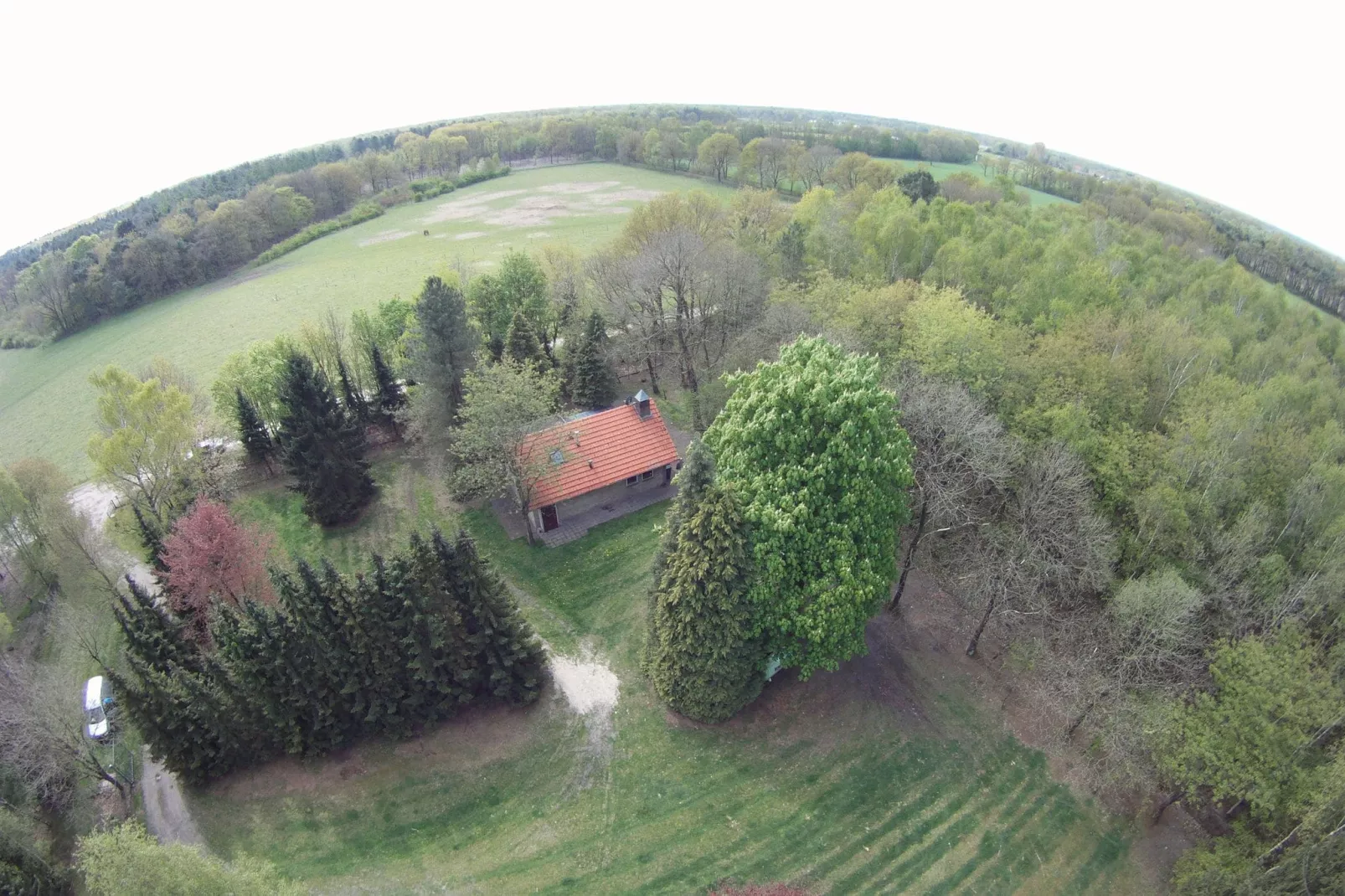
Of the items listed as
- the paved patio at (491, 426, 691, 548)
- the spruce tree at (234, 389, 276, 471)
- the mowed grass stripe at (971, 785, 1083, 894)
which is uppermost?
the spruce tree at (234, 389, 276, 471)

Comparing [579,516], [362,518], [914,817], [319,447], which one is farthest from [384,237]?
[914,817]

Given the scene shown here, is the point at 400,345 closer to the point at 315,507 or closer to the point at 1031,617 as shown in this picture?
the point at 315,507

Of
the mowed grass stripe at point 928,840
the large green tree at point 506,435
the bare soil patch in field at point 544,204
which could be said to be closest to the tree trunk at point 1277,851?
the mowed grass stripe at point 928,840

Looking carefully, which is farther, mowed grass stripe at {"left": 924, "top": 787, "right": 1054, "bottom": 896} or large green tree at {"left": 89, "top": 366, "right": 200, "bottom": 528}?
large green tree at {"left": 89, "top": 366, "right": 200, "bottom": 528}

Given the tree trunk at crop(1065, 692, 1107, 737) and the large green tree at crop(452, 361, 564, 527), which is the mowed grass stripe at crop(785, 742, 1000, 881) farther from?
the large green tree at crop(452, 361, 564, 527)

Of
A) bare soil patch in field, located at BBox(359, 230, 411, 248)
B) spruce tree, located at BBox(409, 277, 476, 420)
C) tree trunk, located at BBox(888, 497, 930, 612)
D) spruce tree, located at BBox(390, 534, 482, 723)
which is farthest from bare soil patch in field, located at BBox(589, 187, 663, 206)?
spruce tree, located at BBox(390, 534, 482, 723)

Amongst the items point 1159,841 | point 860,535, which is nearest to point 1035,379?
point 860,535
